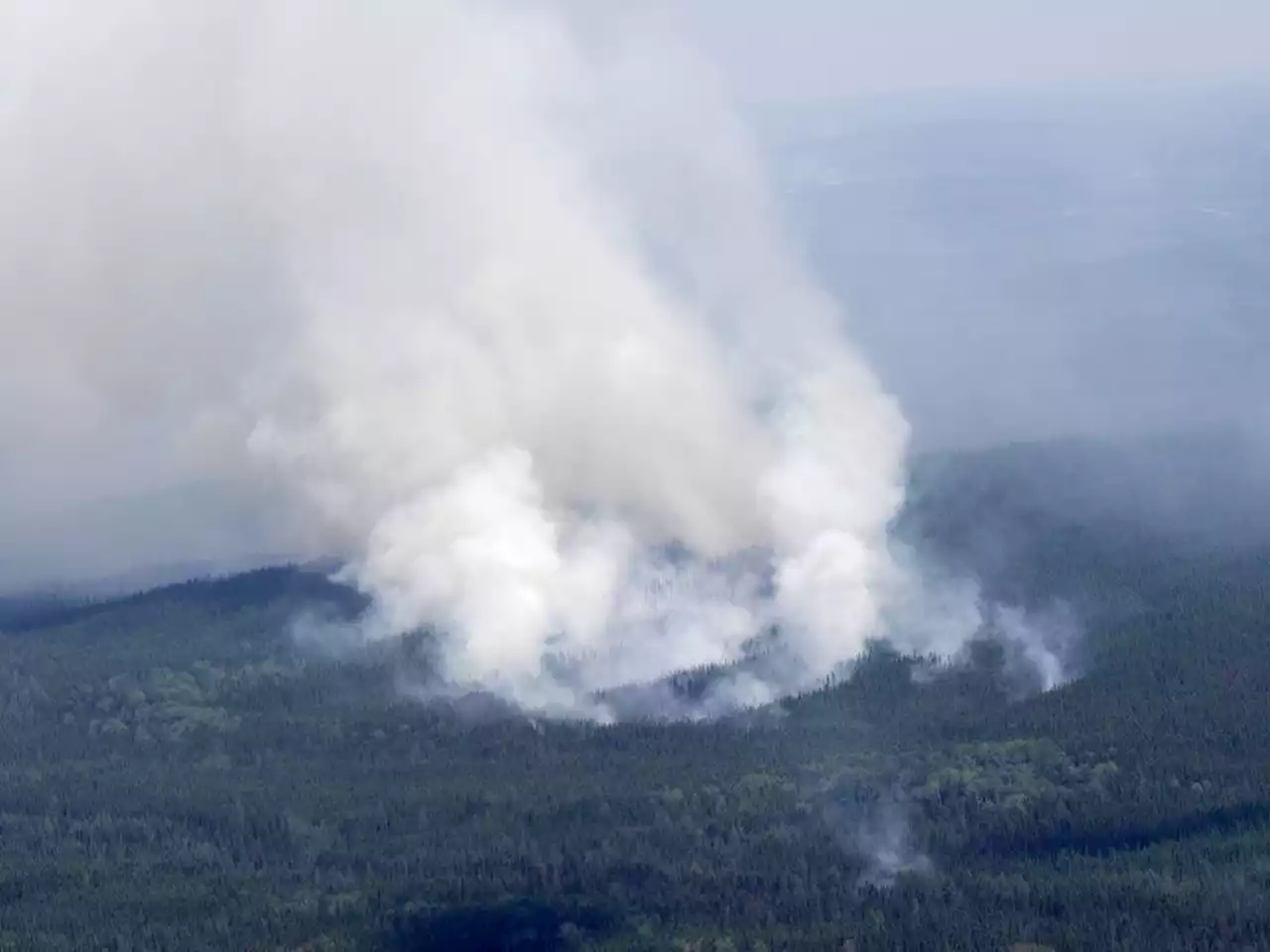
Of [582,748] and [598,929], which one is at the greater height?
[582,748]

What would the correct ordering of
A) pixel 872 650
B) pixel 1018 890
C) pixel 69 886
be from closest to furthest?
pixel 1018 890
pixel 69 886
pixel 872 650

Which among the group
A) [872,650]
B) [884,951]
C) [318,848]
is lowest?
[884,951]

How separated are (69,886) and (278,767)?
27.7m

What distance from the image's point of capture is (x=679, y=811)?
142 metres

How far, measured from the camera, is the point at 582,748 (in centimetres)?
15850

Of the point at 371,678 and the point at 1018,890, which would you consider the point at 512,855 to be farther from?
the point at 371,678

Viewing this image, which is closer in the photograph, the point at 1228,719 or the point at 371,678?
the point at 1228,719

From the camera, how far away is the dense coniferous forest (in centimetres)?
12344

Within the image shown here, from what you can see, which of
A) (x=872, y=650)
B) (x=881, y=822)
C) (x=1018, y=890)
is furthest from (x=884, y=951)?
(x=872, y=650)

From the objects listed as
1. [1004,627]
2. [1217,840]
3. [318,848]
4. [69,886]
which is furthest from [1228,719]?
[69,886]

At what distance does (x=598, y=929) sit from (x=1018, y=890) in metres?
24.6

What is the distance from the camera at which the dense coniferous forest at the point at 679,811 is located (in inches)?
4860

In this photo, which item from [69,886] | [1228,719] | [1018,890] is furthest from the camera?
[1228,719]

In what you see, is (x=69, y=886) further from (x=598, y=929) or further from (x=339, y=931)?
(x=598, y=929)
